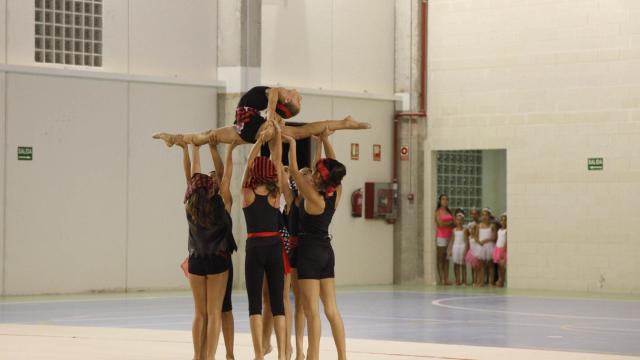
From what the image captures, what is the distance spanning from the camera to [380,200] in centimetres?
2595

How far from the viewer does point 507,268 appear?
24797 mm

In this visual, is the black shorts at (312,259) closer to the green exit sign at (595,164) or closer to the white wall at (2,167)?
the white wall at (2,167)

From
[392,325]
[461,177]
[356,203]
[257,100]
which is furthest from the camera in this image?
[461,177]

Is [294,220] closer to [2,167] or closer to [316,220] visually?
[316,220]

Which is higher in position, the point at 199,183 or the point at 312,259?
the point at 199,183

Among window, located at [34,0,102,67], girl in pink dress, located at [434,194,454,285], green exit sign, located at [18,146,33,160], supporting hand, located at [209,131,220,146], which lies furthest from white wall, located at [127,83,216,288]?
supporting hand, located at [209,131,220,146]

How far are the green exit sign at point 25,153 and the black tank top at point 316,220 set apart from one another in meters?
11.6

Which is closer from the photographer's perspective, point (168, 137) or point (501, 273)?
point (168, 137)

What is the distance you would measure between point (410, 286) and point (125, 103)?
7184mm

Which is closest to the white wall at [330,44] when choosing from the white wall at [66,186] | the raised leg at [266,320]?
the white wall at [66,186]

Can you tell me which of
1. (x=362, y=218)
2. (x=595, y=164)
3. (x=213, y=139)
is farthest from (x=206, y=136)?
(x=362, y=218)

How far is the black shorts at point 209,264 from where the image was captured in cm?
1067

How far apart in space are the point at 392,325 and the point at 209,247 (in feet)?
19.3

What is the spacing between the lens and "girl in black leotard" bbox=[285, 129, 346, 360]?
10.4 m
